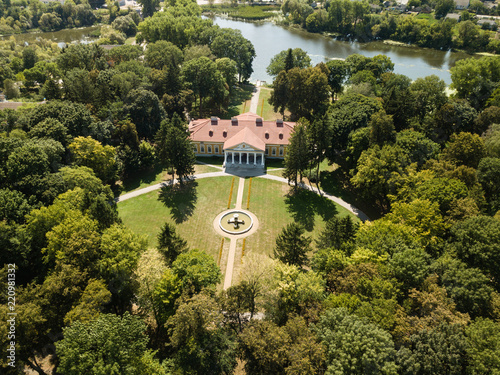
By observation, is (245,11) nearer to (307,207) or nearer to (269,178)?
(269,178)

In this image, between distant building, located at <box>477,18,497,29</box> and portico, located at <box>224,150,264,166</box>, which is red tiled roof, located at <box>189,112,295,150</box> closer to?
portico, located at <box>224,150,264,166</box>

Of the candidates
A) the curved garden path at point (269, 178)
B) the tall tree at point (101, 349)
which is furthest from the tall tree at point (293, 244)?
the tall tree at point (101, 349)

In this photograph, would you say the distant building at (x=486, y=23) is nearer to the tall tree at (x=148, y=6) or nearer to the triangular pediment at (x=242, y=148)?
the triangular pediment at (x=242, y=148)

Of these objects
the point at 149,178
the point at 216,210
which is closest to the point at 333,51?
the point at 149,178

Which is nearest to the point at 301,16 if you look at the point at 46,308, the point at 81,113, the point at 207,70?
the point at 207,70

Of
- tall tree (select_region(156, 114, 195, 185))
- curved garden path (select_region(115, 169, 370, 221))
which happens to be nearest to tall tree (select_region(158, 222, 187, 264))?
tall tree (select_region(156, 114, 195, 185))

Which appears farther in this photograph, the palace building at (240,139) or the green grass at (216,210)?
the palace building at (240,139)
